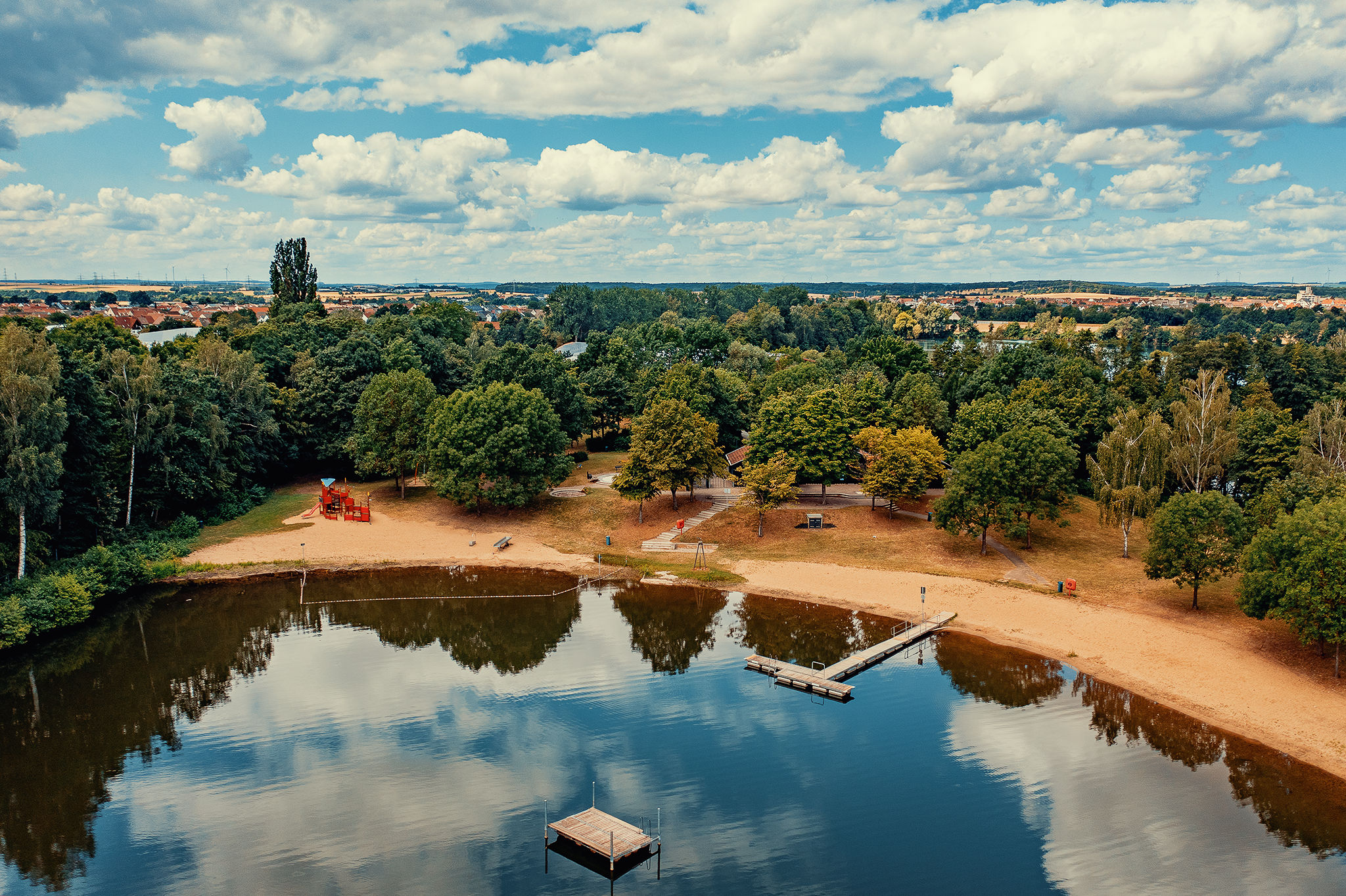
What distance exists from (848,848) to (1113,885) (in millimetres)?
7037

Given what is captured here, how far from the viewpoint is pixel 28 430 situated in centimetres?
4000

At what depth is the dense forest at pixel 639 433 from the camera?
1594 inches

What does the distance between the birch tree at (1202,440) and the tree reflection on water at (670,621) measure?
30.6 m

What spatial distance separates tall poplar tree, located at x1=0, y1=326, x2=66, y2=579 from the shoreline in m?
9.12

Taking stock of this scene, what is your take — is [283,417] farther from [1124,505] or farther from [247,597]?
[1124,505]

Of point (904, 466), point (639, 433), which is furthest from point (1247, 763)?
point (639, 433)

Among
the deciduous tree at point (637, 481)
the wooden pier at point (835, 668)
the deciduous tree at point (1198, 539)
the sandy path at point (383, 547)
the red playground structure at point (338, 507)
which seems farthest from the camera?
the red playground structure at point (338, 507)

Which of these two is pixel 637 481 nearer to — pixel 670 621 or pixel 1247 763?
pixel 670 621

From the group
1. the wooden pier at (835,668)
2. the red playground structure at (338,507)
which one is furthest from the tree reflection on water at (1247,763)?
the red playground structure at (338,507)

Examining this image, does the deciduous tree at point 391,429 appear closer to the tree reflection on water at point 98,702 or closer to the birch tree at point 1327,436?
the tree reflection on water at point 98,702

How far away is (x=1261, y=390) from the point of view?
71.4 meters

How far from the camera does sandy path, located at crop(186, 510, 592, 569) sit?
50969 mm

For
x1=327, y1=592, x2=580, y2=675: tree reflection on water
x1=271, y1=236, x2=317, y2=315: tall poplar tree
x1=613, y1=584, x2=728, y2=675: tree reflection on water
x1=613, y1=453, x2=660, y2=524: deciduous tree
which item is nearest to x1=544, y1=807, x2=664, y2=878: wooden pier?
x1=613, y1=584, x2=728, y2=675: tree reflection on water

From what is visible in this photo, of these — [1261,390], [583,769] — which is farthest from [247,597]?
[1261,390]
